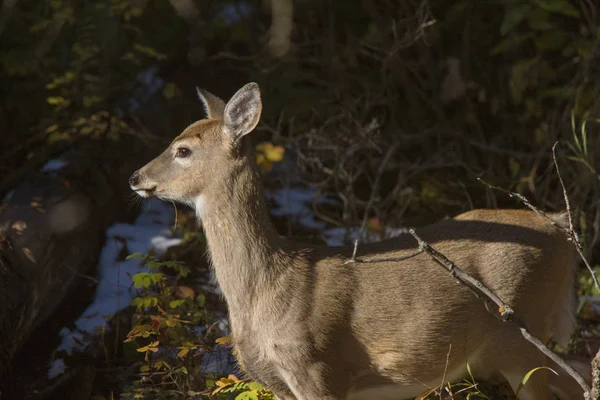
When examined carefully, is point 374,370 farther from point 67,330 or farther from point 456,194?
point 456,194

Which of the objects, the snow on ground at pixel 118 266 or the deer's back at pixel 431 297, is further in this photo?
the snow on ground at pixel 118 266

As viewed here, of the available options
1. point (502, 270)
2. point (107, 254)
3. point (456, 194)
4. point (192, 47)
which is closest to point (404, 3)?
point (456, 194)

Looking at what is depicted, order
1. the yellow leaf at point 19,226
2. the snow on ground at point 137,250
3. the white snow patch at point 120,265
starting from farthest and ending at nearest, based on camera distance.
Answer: the white snow patch at point 120,265 → the yellow leaf at point 19,226 → the snow on ground at point 137,250

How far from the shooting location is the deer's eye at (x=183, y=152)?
418 cm

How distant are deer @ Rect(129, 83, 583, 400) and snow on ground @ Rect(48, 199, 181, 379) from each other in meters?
1.34

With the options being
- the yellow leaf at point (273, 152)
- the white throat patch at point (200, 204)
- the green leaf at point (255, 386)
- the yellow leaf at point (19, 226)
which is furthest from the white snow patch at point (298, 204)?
the white throat patch at point (200, 204)

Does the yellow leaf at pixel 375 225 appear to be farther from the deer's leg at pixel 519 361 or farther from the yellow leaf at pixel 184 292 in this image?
the deer's leg at pixel 519 361

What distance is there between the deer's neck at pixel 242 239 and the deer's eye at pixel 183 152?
0.23 metres

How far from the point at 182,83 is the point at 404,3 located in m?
2.51

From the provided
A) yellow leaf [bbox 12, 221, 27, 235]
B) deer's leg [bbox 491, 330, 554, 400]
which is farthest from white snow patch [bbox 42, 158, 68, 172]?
deer's leg [bbox 491, 330, 554, 400]

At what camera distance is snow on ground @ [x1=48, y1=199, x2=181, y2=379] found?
18.0 feet

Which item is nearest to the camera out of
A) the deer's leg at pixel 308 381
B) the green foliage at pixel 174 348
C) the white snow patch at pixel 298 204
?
the deer's leg at pixel 308 381

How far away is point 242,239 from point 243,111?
605mm

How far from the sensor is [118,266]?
6223 millimetres
